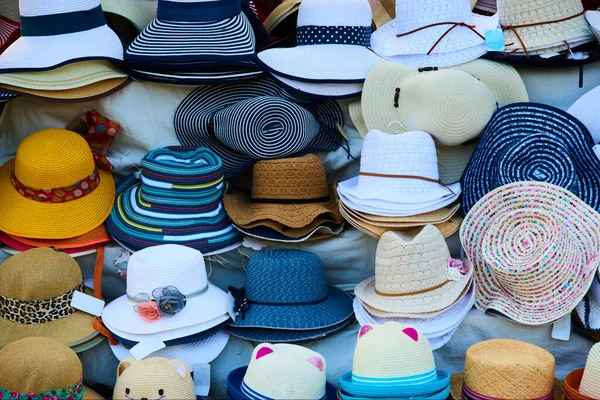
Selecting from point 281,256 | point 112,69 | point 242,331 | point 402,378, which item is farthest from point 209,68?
point 402,378

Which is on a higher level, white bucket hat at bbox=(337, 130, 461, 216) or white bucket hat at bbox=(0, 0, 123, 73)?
white bucket hat at bbox=(0, 0, 123, 73)

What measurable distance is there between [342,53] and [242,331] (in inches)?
49.8

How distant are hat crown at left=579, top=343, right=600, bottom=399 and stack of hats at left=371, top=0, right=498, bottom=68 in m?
1.43


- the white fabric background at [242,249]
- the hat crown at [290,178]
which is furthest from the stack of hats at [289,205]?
the white fabric background at [242,249]

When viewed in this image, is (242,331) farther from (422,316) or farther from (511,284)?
(511,284)

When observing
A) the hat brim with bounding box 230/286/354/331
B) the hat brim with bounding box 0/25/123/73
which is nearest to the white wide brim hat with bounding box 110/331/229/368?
the hat brim with bounding box 230/286/354/331

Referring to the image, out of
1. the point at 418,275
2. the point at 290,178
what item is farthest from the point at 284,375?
the point at 290,178

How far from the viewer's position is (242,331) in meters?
3.76

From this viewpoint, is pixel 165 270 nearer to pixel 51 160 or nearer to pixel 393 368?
pixel 51 160

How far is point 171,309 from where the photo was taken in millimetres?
3582

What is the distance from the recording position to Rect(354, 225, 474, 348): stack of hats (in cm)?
358

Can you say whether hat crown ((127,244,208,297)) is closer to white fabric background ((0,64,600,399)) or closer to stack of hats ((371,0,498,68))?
white fabric background ((0,64,600,399))

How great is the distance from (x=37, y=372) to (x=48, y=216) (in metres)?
1.11

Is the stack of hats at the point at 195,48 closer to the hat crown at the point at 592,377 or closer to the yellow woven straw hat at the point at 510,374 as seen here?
the yellow woven straw hat at the point at 510,374
